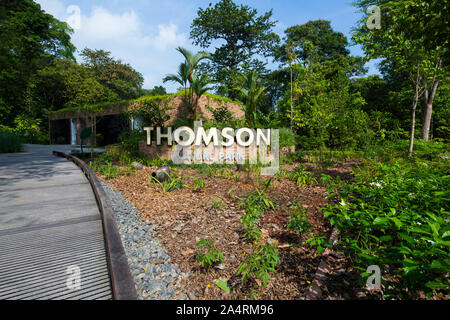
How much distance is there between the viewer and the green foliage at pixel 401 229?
1.20 metres

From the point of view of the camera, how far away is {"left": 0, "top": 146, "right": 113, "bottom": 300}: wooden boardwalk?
1580 millimetres

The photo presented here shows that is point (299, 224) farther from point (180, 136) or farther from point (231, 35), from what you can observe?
point (231, 35)

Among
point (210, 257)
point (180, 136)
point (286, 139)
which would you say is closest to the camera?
point (210, 257)

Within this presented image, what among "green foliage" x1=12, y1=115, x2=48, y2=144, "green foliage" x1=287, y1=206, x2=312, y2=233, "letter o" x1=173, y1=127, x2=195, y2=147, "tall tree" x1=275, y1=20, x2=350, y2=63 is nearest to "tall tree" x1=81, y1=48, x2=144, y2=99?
"green foliage" x1=12, y1=115, x2=48, y2=144

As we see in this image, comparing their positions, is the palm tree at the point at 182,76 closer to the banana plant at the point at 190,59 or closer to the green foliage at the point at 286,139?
the banana plant at the point at 190,59

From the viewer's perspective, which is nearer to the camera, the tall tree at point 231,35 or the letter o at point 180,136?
the letter o at point 180,136

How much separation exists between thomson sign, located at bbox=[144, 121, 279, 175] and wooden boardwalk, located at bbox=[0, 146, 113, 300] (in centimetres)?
397

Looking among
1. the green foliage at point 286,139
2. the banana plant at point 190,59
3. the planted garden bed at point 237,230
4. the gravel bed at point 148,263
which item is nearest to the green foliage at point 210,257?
the planted garden bed at point 237,230

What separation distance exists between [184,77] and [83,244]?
27.2 feet

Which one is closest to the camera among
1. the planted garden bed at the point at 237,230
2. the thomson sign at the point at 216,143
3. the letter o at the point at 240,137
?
the planted garden bed at the point at 237,230

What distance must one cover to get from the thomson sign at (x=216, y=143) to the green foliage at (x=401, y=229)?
457 cm

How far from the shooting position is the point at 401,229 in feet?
5.63

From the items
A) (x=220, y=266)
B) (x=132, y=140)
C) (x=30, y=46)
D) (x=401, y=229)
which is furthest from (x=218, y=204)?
(x=30, y=46)

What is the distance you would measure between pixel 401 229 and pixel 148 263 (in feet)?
7.26
